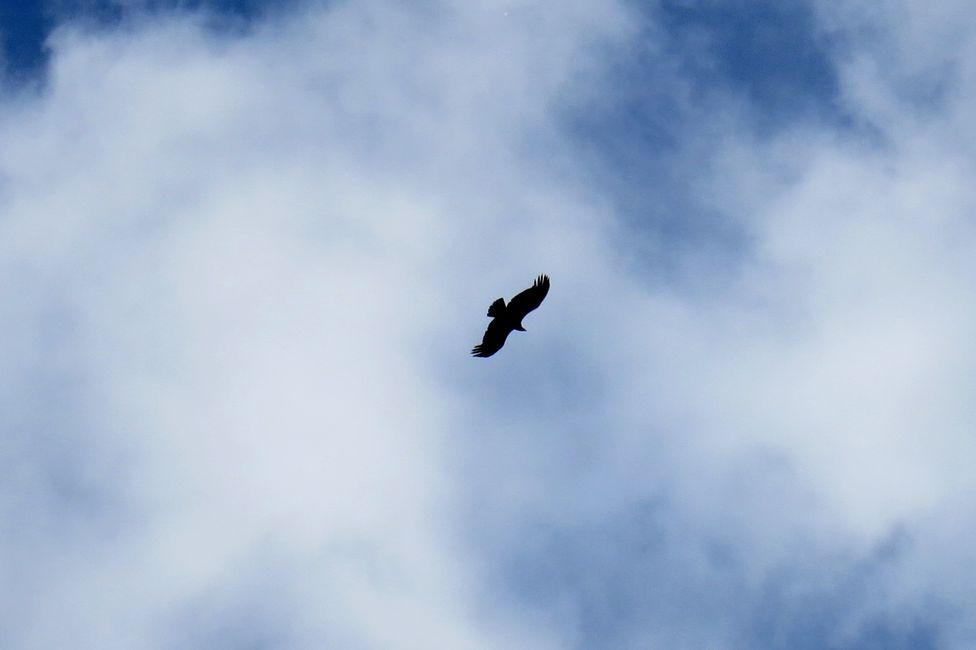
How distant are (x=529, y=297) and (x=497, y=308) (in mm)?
1267

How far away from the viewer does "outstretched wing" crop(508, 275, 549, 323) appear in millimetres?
26438

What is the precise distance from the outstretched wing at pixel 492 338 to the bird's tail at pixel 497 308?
0.83 ft

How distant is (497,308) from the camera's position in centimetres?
2656

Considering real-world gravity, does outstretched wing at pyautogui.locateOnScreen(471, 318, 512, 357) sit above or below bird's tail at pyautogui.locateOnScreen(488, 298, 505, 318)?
below

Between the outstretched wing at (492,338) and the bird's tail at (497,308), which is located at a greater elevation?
the bird's tail at (497,308)

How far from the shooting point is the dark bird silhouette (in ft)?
86.9

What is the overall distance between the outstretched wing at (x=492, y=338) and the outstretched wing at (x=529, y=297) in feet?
2.11

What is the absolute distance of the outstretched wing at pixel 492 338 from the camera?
88.0 ft

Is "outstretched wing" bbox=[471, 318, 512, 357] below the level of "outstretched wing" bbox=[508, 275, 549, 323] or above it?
below

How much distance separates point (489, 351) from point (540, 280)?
11.0ft

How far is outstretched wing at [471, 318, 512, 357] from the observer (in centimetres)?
2681

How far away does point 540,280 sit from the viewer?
26625mm

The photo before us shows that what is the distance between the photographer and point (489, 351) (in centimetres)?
2712

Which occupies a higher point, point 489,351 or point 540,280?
point 540,280
